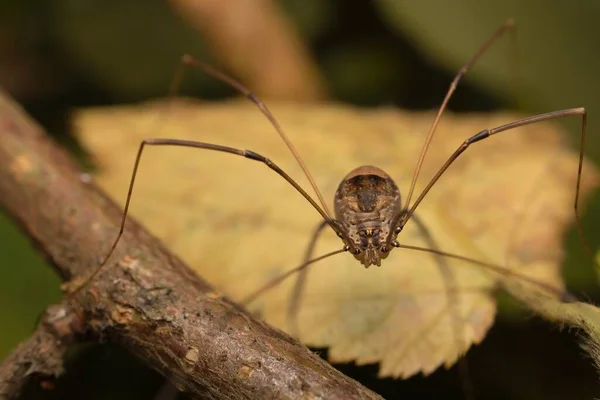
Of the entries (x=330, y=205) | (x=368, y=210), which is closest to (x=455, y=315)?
(x=368, y=210)

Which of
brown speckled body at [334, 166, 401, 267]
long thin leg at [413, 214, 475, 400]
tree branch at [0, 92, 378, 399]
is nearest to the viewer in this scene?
tree branch at [0, 92, 378, 399]

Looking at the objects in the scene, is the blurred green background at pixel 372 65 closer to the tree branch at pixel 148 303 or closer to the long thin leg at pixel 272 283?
the tree branch at pixel 148 303

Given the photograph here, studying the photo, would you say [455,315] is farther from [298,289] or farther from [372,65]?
[372,65]

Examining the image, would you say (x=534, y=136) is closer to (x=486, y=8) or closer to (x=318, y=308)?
(x=486, y=8)

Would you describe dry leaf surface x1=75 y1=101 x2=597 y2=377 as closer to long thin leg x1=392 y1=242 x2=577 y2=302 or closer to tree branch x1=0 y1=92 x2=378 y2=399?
long thin leg x1=392 y1=242 x2=577 y2=302

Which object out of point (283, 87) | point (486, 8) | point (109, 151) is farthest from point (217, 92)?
point (486, 8)

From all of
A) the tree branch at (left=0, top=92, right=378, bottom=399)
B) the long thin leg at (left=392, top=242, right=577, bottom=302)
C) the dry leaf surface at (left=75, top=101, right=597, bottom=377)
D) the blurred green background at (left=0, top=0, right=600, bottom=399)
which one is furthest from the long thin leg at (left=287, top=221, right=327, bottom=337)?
the blurred green background at (left=0, top=0, right=600, bottom=399)
